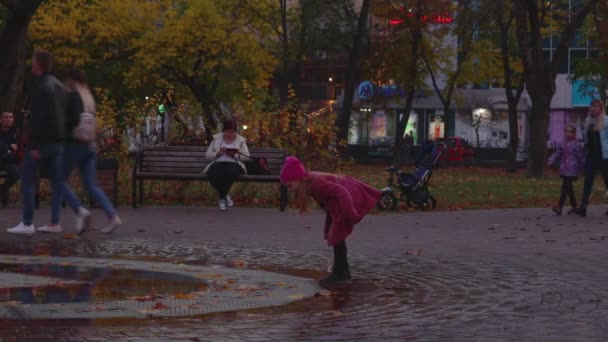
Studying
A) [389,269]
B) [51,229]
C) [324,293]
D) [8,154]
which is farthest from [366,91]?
[324,293]

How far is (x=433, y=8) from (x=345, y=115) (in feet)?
20.3

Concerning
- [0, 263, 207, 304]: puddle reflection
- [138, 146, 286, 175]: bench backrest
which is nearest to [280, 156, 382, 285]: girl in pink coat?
[0, 263, 207, 304]: puddle reflection

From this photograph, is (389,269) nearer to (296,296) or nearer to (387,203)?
(296,296)

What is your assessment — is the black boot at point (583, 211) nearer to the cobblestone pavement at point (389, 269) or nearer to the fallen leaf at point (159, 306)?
the cobblestone pavement at point (389, 269)

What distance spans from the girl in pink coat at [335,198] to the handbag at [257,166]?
8.68m

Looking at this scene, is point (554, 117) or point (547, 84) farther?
point (554, 117)

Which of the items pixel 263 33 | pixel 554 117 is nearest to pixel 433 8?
pixel 263 33

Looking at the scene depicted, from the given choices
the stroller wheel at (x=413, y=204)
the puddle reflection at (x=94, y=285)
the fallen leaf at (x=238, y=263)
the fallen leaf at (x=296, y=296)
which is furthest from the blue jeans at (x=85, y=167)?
the stroller wheel at (x=413, y=204)

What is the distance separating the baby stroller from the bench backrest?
2.01m

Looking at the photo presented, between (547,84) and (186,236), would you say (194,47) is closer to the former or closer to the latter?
(547,84)

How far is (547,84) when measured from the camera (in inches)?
1655

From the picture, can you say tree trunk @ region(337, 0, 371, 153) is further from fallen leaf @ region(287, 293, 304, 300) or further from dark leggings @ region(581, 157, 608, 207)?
fallen leaf @ region(287, 293, 304, 300)

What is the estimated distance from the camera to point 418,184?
2070 centimetres

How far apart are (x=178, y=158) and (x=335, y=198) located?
31.9 ft
